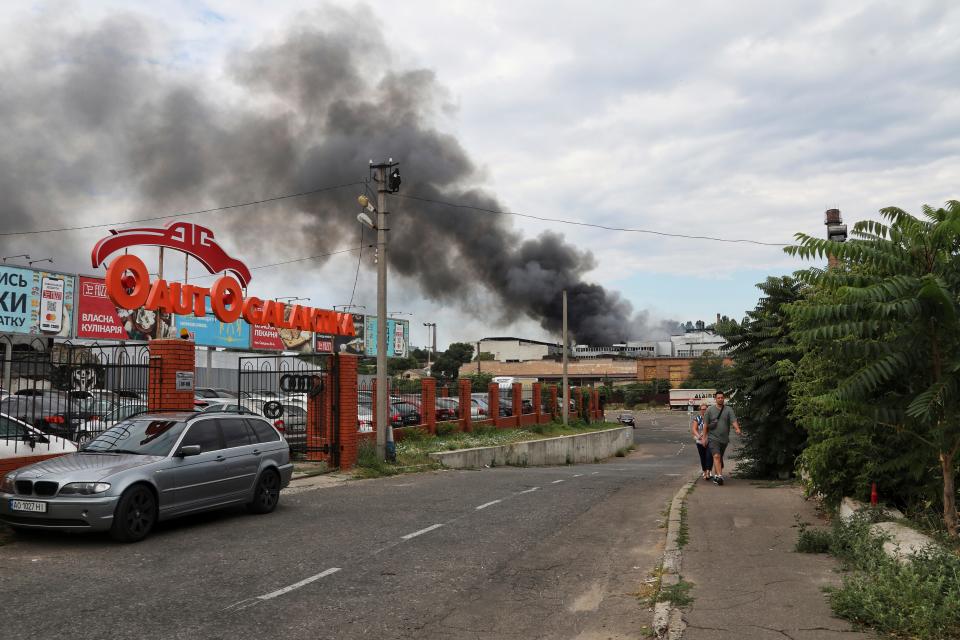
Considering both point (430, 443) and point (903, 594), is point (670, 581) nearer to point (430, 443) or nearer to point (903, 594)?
point (903, 594)

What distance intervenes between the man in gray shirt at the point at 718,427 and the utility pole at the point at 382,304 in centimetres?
732

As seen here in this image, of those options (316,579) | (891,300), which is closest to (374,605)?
(316,579)

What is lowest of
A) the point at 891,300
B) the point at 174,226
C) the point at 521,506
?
the point at 521,506

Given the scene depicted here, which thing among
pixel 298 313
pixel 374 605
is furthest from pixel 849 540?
pixel 298 313

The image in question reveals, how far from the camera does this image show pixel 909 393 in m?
7.10

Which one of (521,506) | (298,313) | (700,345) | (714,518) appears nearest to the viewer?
(714,518)

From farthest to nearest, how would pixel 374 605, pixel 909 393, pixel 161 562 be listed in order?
pixel 161 562
pixel 909 393
pixel 374 605

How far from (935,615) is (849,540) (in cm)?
264

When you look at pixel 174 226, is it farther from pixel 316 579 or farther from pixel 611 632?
pixel 611 632

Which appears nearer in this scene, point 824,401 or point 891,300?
point 891,300

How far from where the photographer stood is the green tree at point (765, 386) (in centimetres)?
1474

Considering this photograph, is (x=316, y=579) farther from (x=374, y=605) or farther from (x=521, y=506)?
(x=521, y=506)

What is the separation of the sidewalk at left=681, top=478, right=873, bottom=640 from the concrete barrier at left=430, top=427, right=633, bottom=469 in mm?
10882

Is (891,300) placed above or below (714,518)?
above
